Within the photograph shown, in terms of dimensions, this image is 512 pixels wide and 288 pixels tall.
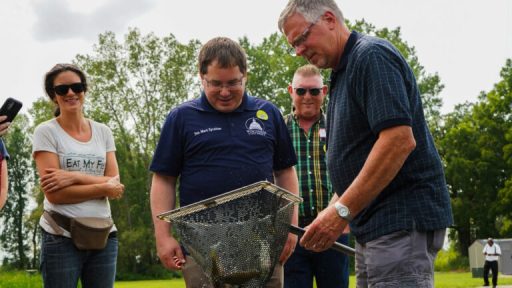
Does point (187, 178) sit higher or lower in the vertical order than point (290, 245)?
higher

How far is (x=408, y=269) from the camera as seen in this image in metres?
3.23

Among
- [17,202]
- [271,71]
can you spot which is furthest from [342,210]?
[17,202]

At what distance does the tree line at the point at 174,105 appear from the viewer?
143 ft

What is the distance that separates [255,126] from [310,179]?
155 centimetres

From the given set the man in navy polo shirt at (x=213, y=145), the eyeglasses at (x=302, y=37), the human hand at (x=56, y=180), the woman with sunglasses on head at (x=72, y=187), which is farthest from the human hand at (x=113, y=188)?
the eyeglasses at (x=302, y=37)

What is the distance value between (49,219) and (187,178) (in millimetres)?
1185

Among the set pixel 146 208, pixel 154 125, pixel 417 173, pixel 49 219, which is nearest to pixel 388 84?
pixel 417 173

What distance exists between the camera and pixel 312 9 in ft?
11.7

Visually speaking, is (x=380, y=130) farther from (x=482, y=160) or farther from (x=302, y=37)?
(x=482, y=160)

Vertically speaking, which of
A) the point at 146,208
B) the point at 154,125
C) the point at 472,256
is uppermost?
the point at 154,125

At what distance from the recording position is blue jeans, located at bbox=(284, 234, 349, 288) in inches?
222

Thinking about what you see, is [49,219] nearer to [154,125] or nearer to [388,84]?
[388,84]

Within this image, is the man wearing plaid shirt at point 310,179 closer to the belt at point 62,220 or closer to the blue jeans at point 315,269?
the blue jeans at point 315,269

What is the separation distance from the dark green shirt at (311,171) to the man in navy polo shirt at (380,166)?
Answer: 2180mm
